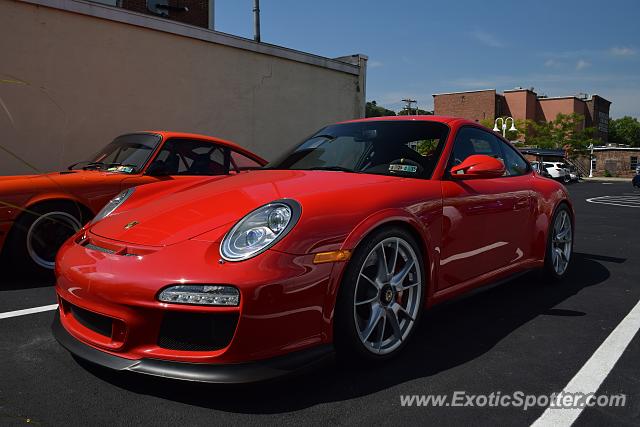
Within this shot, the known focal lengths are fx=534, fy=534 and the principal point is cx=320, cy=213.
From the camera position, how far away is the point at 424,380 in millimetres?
2525

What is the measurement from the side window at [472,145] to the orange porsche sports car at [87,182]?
167cm

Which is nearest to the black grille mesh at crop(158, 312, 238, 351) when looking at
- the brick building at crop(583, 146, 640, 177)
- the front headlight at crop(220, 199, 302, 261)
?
the front headlight at crop(220, 199, 302, 261)

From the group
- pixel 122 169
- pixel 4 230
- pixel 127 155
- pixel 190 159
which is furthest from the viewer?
pixel 190 159

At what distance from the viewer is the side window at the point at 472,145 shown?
3488 mm

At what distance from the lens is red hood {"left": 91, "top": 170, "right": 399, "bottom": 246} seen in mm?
2477

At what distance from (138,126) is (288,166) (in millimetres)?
6577

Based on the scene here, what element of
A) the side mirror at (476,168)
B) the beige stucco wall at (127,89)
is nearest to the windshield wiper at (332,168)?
the side mirror at (476,168)

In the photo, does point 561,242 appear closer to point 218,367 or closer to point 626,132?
point 218,367

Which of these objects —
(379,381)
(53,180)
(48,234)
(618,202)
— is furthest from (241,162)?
(618,202)

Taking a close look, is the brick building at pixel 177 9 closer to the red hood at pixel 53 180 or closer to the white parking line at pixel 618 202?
the red hood at pixel 53 180

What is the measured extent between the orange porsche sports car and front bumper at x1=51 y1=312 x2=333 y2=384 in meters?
1.76

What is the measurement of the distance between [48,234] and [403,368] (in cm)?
336

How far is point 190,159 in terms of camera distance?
17.2ft

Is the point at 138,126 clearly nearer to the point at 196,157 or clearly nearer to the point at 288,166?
the point at 196,157
